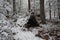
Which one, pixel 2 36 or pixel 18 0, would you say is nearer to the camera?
pixel 2 36

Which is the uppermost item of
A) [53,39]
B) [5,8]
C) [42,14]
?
[5,8]

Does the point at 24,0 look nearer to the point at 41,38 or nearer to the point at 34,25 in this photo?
the point at 34,25

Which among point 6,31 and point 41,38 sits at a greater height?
point 6,31

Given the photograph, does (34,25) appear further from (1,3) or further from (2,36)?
Answer: (2,36)

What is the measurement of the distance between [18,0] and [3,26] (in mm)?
33959

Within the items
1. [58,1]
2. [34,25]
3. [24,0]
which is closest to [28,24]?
[34,25]

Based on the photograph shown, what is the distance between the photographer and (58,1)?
23.7 metres

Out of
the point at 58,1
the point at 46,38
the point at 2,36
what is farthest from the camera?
the point at 58,1

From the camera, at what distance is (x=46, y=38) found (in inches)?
314

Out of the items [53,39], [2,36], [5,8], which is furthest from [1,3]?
[53,39]

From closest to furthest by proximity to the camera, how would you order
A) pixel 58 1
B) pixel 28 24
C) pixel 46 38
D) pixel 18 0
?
pixel 46 38 → pixel 28 24 → pixel 58 1 → pixel 18 0

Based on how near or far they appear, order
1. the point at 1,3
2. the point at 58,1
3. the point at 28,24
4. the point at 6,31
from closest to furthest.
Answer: the point at 6,31
the point at 1,3
the point at 28,24
the point at 58,1

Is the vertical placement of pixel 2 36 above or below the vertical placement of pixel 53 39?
above

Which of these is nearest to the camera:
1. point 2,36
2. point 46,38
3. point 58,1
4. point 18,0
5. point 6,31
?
point 2,36
